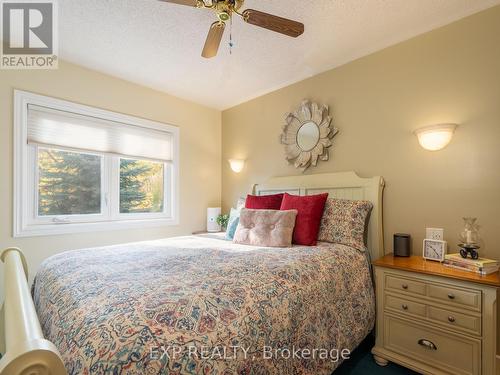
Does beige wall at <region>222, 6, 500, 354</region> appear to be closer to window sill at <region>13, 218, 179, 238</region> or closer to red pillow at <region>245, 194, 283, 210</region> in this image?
red pillow at <region>245, 194, 283, 210</region>

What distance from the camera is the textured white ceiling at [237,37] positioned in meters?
1.82

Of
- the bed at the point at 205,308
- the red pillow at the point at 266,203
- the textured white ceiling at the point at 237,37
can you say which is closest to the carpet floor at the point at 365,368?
the bed at the point at 205,308

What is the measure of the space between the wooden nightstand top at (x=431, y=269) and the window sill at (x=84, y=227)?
8.17 feet

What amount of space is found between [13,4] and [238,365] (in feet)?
9.07

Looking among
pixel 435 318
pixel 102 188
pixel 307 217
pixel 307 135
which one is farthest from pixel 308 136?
pixel 102 188

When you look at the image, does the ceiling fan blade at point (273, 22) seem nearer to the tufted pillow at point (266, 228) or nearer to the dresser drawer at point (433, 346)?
the tufted pillow at point (266, 228)

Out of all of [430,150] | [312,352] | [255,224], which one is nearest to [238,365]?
[312,352]

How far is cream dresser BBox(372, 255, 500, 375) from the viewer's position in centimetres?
140

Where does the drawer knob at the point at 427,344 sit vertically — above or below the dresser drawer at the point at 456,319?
below

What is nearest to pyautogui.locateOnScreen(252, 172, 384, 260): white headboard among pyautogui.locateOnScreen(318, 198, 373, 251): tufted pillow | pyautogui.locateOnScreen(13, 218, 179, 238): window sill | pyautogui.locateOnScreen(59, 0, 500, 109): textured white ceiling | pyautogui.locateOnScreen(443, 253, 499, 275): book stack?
pyautogui.locateOnScreen(318, 198, 373, 251): tufted pillow

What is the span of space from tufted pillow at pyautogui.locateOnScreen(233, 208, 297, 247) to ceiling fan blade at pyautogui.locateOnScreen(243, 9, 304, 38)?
1325mm

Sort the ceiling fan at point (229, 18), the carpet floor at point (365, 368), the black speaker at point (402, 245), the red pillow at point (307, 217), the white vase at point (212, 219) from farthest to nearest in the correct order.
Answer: the white vase at point (212, 219), the red pillow at point (307, 217), the black speaker at point (402, 245), the carpet floor at point (365, 368), the ceiling fan at point (229, 18)

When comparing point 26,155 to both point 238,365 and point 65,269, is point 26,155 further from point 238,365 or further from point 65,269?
point 238,365

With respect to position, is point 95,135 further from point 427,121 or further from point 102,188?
point 427,121
